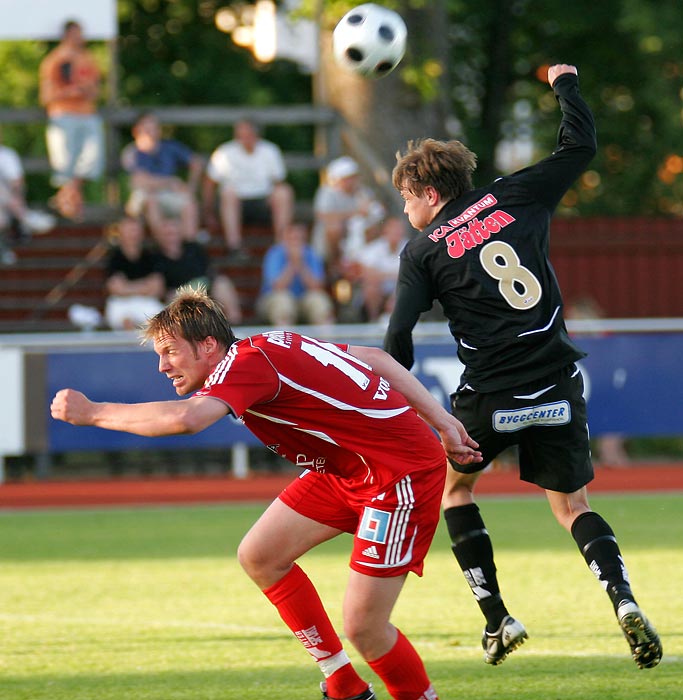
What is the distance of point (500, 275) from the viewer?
598 cm

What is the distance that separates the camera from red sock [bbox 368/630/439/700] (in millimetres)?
5180

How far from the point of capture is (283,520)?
5.52m

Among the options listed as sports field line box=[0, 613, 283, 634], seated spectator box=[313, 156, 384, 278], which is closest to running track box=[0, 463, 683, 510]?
seated spectator box=[313, 156, 384, 278]

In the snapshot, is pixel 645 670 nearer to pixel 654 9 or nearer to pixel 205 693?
pixel 205 693

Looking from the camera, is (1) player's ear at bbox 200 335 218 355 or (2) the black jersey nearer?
(1) player's ear at bbox 200 335 218 355

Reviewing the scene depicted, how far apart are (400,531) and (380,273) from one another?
11220mm

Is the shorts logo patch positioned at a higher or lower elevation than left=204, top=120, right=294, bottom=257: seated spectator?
lower

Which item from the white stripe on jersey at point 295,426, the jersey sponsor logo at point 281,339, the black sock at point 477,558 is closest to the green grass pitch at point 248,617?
the black sock at point 477,558

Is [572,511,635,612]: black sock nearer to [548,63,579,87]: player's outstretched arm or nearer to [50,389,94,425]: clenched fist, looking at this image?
[548,63,579,87]: player's outstretched arm

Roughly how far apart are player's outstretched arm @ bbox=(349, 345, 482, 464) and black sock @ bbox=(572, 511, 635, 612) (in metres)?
0.93

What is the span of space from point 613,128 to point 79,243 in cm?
1103

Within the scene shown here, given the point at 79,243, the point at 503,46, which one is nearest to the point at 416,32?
the point at 79,243

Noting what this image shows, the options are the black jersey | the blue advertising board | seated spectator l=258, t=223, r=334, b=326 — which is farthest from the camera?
seated spectator l=258, t=223, r=334, b=326

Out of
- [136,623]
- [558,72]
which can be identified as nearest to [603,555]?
[558,72]
